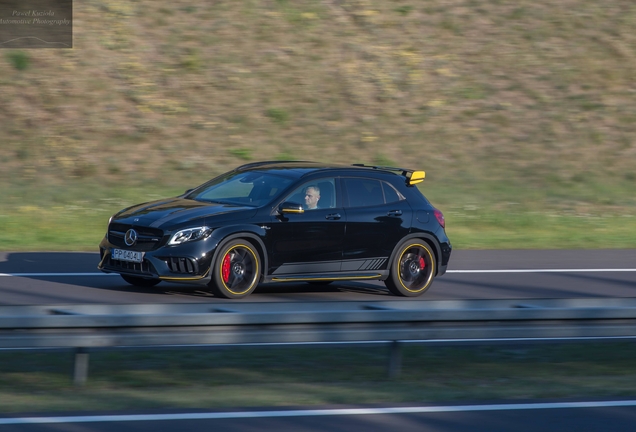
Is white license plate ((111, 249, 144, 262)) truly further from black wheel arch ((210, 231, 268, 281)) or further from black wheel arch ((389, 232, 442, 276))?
black wheel arch ((389, 232, 442, 276))

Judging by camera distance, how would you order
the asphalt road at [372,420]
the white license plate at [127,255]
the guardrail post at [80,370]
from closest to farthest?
the asphalt road at [372,420]
the guardrail post at [80,370]
the white license plate at [127,255]

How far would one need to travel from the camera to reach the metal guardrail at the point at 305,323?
23.1 ft

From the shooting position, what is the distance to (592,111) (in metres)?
26.9

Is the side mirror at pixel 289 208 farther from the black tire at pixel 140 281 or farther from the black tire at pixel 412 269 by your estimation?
the black tire at pixel 140 281

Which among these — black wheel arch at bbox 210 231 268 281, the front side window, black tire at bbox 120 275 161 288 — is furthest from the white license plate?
the front side window

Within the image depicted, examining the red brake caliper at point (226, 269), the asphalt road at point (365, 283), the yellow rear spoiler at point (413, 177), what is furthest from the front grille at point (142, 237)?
the yellow rear spoiler at point (413, 177)

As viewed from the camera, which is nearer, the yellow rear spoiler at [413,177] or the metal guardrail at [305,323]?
the metal guardrail at [305,323]

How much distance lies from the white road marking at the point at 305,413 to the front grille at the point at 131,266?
14.9ft

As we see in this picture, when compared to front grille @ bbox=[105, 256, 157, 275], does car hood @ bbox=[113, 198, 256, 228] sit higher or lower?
higher

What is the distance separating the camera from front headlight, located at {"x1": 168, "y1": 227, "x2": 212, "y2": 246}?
10867 millimetres

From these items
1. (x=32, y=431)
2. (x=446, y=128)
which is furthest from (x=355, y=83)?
(x=32, y=431)

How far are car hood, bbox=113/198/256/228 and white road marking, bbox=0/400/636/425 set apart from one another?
4.62m

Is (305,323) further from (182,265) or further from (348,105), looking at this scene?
(348,105)

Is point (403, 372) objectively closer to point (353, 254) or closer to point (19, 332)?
point (19, 332)
